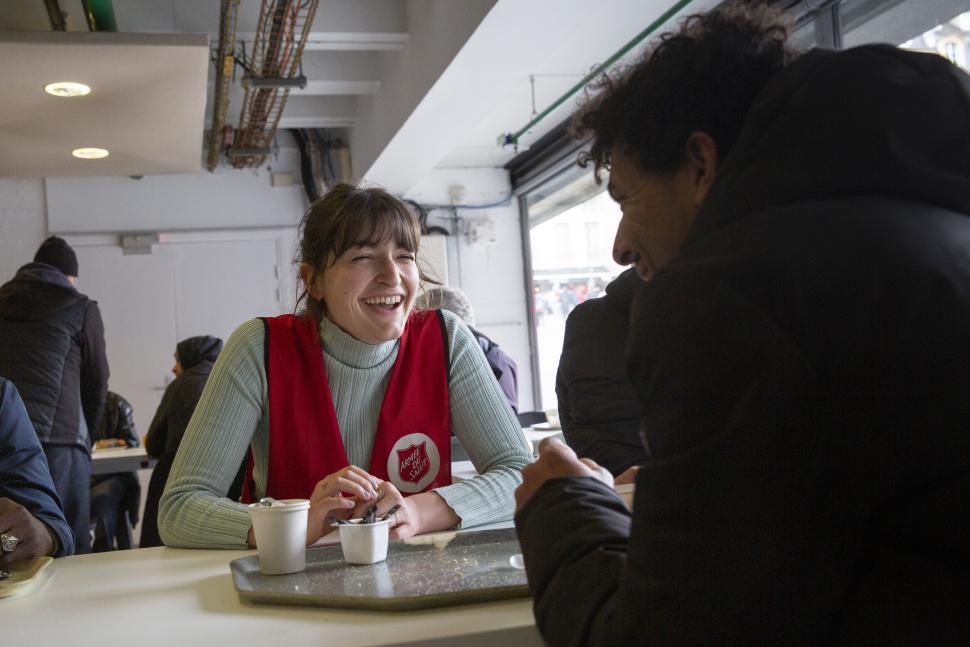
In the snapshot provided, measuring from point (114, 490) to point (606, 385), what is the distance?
396 cm

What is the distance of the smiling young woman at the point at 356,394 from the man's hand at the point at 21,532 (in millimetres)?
206

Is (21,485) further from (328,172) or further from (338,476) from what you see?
(328,172)

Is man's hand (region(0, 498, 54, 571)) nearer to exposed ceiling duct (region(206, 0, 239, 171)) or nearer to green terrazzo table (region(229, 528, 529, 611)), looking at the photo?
green terrazzo table (region(229, 528, 529, 611))

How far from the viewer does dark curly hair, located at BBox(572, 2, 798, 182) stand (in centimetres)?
96

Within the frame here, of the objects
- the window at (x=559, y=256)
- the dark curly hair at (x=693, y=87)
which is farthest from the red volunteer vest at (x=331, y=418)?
the window at (x=559, y=256)

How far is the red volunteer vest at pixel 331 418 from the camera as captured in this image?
6.18ft

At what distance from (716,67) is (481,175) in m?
7.29

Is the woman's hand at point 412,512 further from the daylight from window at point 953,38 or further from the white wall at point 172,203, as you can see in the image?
the white wall at point 172,203

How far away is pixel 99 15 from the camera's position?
4.23 metres

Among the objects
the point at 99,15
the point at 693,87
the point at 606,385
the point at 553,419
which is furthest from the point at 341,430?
the point at 99,15

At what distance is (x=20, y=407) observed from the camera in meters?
1.85

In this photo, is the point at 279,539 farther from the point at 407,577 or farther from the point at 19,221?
the point at 19,221

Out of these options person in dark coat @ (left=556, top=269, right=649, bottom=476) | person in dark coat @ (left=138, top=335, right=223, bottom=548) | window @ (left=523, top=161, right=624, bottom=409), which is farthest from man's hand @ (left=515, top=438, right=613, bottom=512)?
window @ (left=523, top=161, right=624, bottom=409)

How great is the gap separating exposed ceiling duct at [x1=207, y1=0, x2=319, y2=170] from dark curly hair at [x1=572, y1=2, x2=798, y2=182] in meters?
3.45
